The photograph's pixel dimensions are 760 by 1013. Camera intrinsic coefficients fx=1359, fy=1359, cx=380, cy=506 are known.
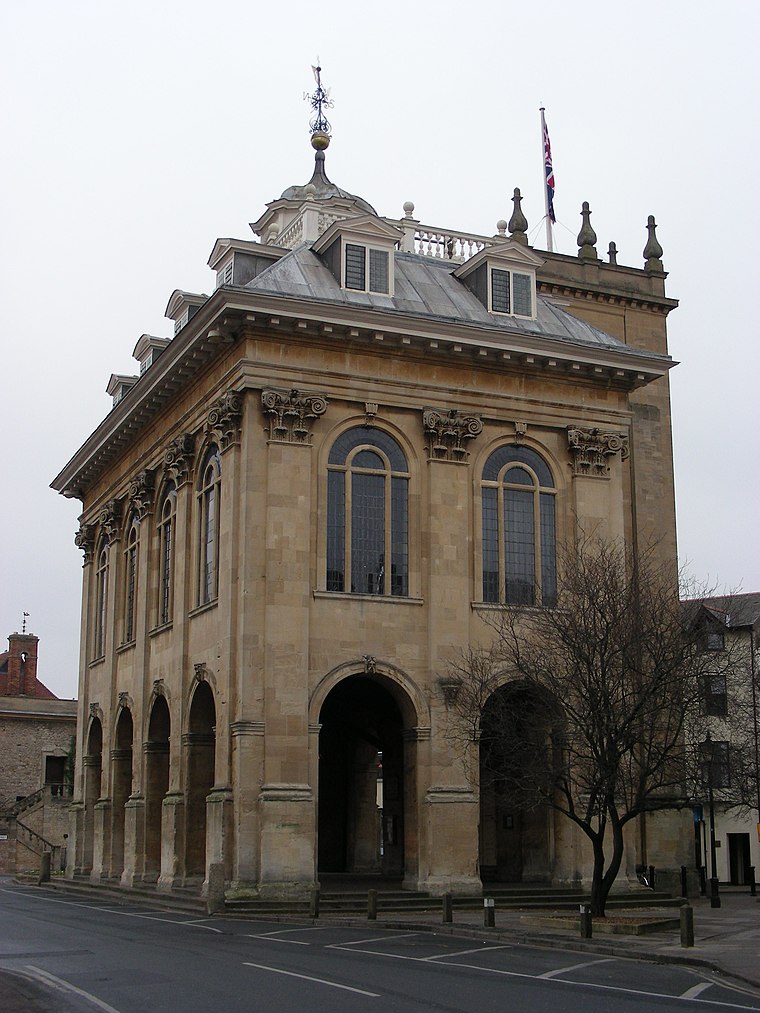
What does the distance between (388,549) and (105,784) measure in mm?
16831

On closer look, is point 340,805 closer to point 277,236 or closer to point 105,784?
point 105,784

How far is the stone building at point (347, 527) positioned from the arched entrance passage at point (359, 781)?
9cm

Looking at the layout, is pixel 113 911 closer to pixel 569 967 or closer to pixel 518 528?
pixel 518 528

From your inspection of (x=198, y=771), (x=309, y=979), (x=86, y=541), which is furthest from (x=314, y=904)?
(x=86, y=541)

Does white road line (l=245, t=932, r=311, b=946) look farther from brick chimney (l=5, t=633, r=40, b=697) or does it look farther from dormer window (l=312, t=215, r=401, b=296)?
brick chimney (l=5, t=633, r=40, b=697)

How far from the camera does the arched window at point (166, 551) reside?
41.1 m

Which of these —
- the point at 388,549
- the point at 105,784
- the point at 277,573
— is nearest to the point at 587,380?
the point at 388,549

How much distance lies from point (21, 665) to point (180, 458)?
5648 centimetres

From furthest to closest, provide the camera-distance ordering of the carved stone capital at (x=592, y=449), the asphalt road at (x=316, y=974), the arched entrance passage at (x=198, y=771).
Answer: the carved stone capital at (x=592, y=449) → the arched entrance passage at (x=198, y=771) → the asphalt road at (x=316, y=974)

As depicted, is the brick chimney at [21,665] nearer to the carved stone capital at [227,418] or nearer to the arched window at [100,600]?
the arched window at [100,600]

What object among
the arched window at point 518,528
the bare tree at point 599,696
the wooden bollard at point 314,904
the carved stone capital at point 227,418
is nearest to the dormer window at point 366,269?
the carved stone capital at point 227,418

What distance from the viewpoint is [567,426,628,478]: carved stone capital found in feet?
127

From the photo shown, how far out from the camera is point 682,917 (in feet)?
80.3

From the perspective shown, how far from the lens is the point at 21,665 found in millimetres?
91812
